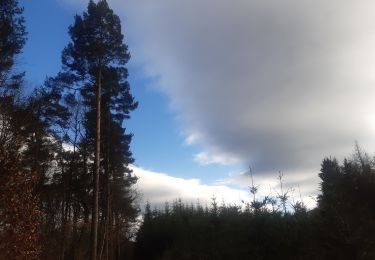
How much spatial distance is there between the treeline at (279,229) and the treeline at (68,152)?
4.08 m

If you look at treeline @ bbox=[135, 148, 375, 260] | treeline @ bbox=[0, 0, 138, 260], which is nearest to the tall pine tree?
treeline @ bbox=[0, 0, 138, 260]

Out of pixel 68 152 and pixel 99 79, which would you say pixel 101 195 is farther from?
pixel 99 79

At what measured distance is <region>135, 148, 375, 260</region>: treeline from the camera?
1675cm

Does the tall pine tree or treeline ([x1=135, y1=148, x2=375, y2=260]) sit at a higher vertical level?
the tall pine tree

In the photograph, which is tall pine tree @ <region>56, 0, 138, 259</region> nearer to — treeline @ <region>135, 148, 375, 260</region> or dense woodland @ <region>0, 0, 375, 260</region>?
dense woodland @ <region>0, 0, 375, 260</region>

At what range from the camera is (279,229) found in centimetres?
2314

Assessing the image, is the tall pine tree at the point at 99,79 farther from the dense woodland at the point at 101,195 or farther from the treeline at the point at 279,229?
the treeline at the point at 279,229

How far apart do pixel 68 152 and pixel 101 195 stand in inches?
149

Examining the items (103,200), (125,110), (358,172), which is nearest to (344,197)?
(358,172)

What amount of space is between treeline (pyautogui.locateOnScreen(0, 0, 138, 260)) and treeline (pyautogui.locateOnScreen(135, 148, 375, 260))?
13.4ft

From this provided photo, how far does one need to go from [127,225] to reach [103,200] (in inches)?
184

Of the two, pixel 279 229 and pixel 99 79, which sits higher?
pixel 99 79

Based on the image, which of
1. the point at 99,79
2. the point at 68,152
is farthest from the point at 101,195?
the point at 99,79

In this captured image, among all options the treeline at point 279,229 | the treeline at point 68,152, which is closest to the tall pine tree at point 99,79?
the treeline at point 68,152
